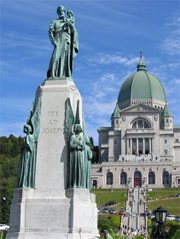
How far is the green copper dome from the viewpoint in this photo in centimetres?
10769

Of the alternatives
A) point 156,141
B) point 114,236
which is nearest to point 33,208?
point 114,236

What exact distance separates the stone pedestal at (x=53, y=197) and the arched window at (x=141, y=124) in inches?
3546

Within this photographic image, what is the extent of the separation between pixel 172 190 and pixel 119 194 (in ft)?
38.4

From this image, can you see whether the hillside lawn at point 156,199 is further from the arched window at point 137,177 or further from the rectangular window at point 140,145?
the rectangular window at point 140,145

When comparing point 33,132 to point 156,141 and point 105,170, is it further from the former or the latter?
point 156,141

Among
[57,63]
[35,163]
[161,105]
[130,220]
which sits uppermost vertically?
[161,105]

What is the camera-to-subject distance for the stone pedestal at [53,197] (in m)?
13.2

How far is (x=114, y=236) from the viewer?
37.5ft

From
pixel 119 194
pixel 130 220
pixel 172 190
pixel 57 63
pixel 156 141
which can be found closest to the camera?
pixel 57 63

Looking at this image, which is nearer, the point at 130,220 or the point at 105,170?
the point at 130,220

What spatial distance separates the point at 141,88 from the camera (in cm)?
10812

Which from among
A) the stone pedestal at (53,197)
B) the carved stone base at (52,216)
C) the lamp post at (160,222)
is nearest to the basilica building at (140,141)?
the stone pedestal at (53,197)

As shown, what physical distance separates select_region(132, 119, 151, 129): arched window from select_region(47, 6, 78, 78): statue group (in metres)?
89.4

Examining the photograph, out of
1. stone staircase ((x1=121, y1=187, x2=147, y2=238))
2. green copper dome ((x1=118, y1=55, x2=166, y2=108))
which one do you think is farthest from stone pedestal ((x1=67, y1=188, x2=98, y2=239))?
green copper dome ((x1=118, y1=55, x2=166, y2=108))
